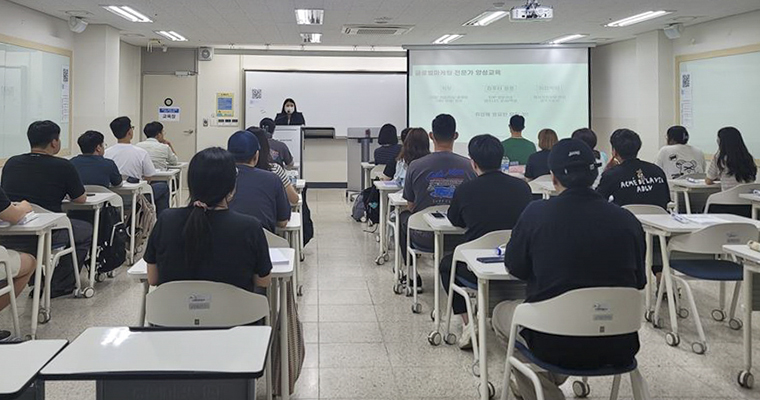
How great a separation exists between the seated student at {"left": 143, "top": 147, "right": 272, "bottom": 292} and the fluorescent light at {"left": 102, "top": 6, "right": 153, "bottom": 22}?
18.5 ft

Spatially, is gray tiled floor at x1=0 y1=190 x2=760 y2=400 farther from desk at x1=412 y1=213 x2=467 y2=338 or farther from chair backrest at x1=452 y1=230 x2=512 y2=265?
chair backrest at x1=452 y1=230 x2=512 y2=265

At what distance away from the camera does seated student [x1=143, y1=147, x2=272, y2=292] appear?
228 centimetres

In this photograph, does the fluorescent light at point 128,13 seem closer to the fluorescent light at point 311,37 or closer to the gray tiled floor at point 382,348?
the fluorescent light at point 311,37

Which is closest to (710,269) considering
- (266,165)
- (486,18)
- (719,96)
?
(266,165)

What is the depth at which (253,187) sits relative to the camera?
3.42 meters

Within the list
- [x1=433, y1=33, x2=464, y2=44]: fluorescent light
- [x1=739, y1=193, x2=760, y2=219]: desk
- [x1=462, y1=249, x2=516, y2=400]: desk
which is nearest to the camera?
[x1=462, y1=249, x2=516, y2=400]: desk

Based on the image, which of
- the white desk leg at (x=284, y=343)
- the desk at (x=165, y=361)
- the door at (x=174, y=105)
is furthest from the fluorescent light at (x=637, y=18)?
the desk at (x=165, y=361)

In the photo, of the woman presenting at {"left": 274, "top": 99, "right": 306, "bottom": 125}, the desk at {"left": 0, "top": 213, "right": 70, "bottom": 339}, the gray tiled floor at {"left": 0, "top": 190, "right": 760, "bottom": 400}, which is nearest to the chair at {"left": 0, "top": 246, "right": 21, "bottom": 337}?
the desk at {"left": 0, "top": 213, "right": 70, "bottom": 339}

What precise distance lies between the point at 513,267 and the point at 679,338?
6.43 feet

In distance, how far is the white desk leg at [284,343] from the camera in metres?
2.66

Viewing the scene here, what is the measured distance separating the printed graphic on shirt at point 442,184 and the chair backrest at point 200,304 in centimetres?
214

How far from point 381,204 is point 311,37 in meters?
4.54

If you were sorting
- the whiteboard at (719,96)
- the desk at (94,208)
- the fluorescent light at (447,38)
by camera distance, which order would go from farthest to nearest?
the fluorescent light at (447,38) < the whiteboard at (719,96) < the desk at (94,208)

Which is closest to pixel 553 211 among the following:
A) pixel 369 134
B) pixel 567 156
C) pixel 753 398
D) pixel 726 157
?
pixel 567 156
